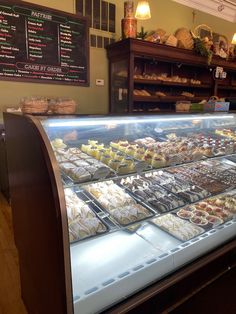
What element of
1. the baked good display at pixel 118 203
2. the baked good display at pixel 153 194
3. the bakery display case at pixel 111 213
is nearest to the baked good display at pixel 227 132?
the bakery display case at pixel 111 213

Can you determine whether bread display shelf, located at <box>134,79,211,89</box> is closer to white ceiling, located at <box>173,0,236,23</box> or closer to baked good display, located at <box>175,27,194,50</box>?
baked good display, located at <box>175,27,194,50</box>

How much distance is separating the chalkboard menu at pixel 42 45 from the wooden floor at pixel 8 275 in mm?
1884

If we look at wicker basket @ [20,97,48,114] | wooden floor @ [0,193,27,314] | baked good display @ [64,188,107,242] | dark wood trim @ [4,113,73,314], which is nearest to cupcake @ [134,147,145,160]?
baked good display @ [64,188,107,242]

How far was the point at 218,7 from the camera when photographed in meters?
5.19

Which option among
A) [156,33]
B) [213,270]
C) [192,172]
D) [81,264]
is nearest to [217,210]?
[192,172]

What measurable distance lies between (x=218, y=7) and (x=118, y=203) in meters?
5.32

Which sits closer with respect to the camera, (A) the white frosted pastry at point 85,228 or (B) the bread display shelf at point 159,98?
(A) the white frosted pastry at point 85,228

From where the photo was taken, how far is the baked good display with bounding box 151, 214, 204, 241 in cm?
154

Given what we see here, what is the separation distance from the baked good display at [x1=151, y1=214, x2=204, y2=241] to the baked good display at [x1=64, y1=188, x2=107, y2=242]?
0.50 meters

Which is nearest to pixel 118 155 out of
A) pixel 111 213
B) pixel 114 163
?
pixel 114 163

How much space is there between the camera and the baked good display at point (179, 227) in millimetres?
1535

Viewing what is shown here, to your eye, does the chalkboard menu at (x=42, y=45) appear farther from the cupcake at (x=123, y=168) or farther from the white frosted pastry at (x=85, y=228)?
the white frosted pastry at (x=85, y=228)

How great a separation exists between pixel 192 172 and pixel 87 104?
2435mm

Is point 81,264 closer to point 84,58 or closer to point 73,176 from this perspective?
point 73,176
